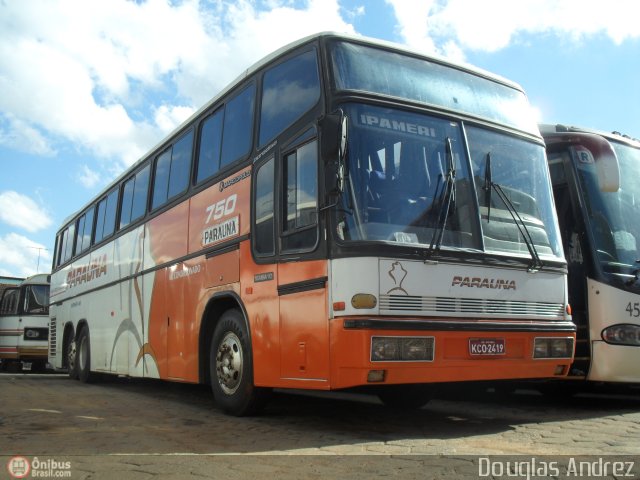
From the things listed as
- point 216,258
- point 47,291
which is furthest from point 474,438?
point 47,291

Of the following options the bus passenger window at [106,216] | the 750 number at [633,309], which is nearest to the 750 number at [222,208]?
the 750 number at [633,309]

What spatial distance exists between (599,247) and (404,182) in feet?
9.84

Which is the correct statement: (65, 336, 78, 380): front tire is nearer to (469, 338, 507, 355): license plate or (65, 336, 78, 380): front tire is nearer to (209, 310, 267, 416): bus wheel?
(209, 310, 267, 416): bus wheel

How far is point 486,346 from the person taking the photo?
566 centimetres

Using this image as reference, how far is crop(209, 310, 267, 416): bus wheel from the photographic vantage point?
6582 millimetres

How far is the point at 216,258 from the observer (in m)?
7.51

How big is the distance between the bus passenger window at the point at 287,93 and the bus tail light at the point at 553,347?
2978mm

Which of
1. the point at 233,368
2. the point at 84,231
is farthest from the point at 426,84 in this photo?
the point at 84,231

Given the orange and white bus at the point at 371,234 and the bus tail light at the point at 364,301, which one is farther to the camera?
the orange and white bus at the point at 371,234

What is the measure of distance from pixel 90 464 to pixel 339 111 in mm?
3224

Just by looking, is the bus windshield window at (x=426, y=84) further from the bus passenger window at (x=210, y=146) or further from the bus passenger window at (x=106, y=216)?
the bus passenger window at (x=106, y=216)

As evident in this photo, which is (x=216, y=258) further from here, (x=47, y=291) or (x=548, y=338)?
(x=47, y=291)

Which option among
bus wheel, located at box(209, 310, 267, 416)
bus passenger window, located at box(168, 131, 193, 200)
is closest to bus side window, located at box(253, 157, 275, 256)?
bus wheel, located at box(209, 310, 267, 416)

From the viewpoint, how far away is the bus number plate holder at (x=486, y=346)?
220 inches
